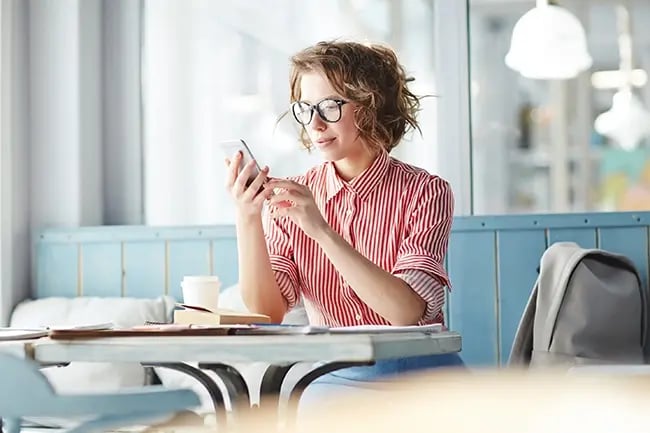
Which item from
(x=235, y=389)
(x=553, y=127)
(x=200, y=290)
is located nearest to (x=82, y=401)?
(x=235, y=389)

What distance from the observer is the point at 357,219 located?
213 cm

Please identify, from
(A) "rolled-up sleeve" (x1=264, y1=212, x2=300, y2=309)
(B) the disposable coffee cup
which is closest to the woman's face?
(A) "rolled-up sleeve" (x1=264, y1=212, x2=300, y2=309)

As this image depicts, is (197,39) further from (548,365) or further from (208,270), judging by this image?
(548,365)

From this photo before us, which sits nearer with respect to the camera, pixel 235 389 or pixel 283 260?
pixel 235 389

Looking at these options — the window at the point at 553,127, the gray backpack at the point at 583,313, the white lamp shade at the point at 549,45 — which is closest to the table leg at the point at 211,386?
the gray backpack at the point at 583,313

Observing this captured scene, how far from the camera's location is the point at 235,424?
1389mm

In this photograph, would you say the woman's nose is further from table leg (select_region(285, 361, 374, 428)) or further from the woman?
table leg (select_region(285, 361, 374, 428))

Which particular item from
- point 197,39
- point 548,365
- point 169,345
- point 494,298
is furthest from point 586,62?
point 169,345

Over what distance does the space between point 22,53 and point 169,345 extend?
2.16m

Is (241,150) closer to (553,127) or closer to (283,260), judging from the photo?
(283,260)

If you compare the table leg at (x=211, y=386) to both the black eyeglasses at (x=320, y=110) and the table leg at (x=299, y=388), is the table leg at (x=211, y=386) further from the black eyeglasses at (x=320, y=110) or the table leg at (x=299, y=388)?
the black eyeglasses at (x=320, y=110)

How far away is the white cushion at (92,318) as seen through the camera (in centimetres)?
284

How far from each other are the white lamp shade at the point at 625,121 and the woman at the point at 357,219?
0.83 meters

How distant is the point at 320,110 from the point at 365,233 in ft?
0.98
